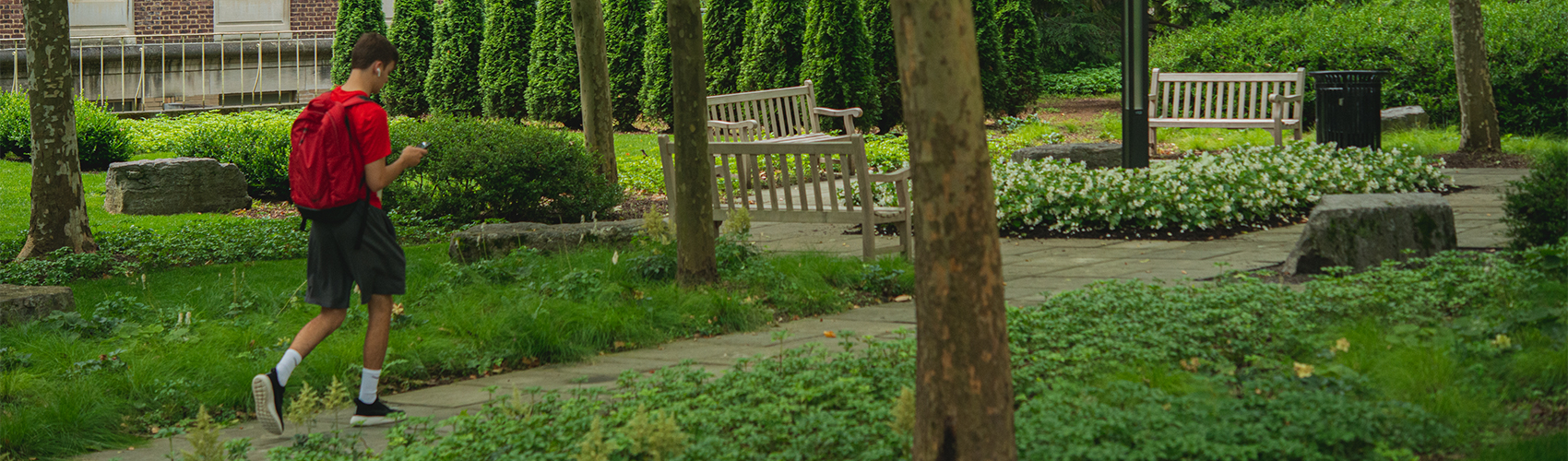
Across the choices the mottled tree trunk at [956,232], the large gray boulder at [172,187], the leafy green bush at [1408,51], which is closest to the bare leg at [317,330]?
the mottled tree trunk at [956,232]

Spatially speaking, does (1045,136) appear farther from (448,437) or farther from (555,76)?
(448,437)

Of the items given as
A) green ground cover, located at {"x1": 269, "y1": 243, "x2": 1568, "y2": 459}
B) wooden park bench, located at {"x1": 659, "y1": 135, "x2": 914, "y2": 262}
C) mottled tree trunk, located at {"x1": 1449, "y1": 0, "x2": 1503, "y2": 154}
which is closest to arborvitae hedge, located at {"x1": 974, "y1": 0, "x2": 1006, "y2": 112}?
mottled tree trunk, located at {"x1": 1449, "y1": 0, "x2": 1503, "y2": 154}

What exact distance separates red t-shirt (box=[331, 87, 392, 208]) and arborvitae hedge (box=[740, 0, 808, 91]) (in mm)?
12742

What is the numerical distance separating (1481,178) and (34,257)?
11.0 m

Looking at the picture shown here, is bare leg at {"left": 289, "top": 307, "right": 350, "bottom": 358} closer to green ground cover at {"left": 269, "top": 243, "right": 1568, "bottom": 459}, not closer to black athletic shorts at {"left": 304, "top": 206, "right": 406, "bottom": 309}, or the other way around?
black athletic shorts at {"left": 304, "top": 206, "right": 406, "bottom": 309}

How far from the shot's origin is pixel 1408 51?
15.2 metres

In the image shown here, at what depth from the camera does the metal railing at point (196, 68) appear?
71.8 ft

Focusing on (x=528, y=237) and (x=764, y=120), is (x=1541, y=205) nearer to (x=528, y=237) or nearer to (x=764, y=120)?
(x=528, y=237)

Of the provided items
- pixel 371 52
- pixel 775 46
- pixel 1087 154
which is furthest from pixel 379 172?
pixel 775 46

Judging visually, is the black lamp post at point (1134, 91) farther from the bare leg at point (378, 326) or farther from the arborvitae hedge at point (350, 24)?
the arborvitae hedge at point (350, 24)

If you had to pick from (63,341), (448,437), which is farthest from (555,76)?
(448,437)

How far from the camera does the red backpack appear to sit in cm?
427

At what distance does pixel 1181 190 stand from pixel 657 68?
34.6 feet

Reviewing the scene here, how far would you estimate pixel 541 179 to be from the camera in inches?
379
